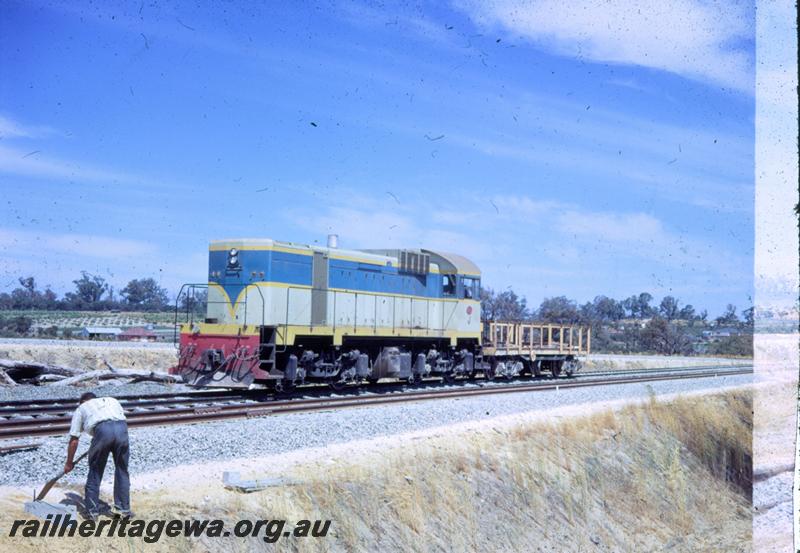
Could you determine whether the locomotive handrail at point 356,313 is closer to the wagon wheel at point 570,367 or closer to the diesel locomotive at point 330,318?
the diesel locomotive at point 330,318

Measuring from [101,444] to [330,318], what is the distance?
1122 centimetres

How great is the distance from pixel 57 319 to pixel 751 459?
4604cm

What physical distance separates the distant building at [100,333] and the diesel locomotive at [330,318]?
27200 mm

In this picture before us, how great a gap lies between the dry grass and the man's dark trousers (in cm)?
35

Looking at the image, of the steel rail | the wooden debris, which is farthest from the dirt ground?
the wooden debris

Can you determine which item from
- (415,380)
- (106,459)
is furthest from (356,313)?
(106,459)

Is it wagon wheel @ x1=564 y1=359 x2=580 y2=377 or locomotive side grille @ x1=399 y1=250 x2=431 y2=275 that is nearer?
locomotive side grille @ x1=399 y1=250 x2=431 y2=275

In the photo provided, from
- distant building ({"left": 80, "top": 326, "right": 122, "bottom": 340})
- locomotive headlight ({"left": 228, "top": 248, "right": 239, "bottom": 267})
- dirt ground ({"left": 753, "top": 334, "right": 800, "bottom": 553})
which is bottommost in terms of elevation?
dirt ground ({"left": 753, "top": 334, "right": 800, "bottom": 553})

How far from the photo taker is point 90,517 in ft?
24.0

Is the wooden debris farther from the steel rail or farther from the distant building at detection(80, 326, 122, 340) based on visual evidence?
the distant building at detection(80, 326, 122, 340)

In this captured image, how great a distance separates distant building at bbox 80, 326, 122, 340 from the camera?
144 feet

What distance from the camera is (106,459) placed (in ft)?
24.5

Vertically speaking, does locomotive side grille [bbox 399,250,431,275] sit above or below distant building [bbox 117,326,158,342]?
above

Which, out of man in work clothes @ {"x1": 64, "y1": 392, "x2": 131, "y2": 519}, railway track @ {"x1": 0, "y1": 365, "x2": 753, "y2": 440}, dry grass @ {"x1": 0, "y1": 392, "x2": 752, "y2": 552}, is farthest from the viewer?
railway track @ {"x1": 0, "y1": 365, "x2": 753, "y2": 440}
